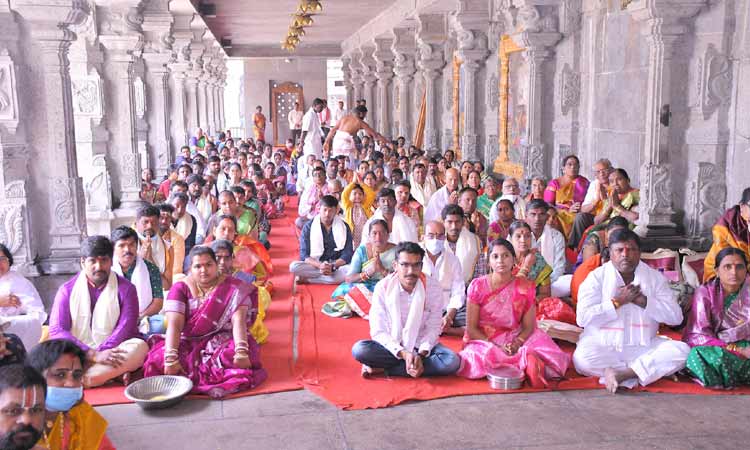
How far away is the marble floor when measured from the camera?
3344mm

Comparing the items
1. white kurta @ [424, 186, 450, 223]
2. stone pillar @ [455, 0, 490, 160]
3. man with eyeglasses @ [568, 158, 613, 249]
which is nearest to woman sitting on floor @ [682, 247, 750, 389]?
man with eyeglasses @ [568, 158, 613, 249]

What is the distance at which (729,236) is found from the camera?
16.9ft

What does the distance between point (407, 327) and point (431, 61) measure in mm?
10269

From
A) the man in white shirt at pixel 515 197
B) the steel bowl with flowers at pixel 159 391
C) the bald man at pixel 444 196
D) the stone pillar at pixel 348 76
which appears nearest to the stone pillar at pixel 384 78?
the stone pillar at pixel 348 76

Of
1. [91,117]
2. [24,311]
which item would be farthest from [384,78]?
[24,311]

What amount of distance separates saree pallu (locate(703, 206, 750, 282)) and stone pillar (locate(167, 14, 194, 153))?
9.70 m

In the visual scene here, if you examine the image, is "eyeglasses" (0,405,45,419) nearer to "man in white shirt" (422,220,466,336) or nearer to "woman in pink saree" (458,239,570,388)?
"woman in pink saree" (458,239,570,388)

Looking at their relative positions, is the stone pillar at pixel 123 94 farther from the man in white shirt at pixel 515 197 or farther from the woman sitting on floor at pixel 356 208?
the man in white shirt at pixel 515 197

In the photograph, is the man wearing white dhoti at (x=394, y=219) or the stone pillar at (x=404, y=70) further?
the stone pillar at (x=404, y=70)

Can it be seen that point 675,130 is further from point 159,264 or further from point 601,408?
point 159,264

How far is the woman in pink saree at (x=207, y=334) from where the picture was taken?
13.1 feet

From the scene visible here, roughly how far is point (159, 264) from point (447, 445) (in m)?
2.79

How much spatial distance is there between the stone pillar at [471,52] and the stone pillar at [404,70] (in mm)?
3046

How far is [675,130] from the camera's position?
640cm
